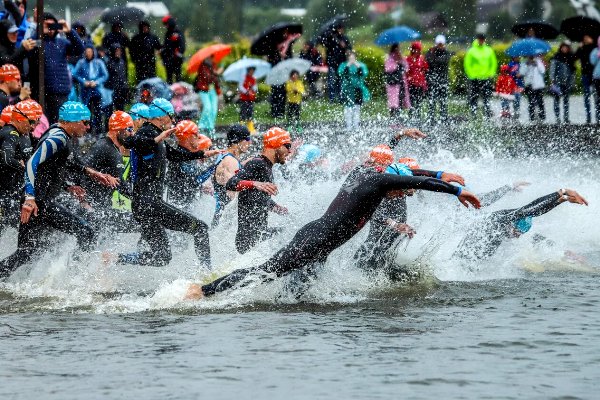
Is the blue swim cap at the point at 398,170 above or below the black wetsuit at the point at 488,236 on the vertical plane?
above

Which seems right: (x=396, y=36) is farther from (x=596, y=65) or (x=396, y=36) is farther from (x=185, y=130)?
(x=185, y=130)

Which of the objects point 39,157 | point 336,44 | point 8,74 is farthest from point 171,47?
point 39,157

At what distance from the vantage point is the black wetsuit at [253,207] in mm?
12234

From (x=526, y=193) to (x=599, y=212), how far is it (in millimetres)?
1184

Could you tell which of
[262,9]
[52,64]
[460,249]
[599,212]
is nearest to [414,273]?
[460,249]

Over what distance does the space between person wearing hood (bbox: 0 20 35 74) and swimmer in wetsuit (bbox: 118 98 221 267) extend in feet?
18.1

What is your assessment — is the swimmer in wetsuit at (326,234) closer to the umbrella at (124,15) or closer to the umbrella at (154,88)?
the umbrella at (154,88)

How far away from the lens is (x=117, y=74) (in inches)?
808

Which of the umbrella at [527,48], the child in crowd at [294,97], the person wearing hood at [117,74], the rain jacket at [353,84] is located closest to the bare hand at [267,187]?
the person wearing hood at [117,74]

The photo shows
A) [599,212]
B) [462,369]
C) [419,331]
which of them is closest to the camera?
[462,369]

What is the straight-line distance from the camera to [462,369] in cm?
895

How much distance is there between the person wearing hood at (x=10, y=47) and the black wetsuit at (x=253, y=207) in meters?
5.85

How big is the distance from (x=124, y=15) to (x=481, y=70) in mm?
6946

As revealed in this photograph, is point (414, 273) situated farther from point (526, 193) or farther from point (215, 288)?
point (526, 193)
